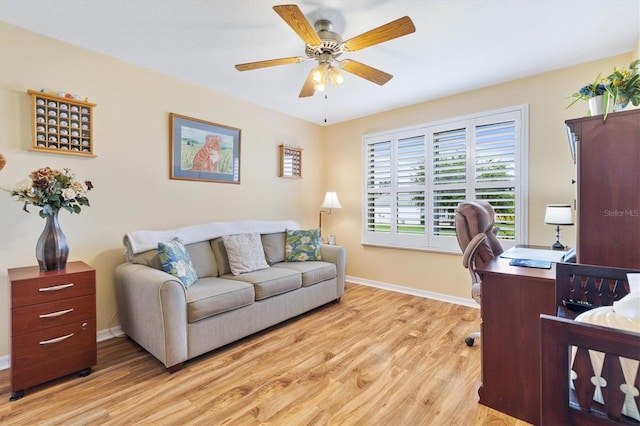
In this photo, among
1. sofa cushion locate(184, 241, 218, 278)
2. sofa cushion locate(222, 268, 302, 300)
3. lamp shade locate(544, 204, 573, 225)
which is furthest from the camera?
sofa cushion locate(184, 241, 218, 278)

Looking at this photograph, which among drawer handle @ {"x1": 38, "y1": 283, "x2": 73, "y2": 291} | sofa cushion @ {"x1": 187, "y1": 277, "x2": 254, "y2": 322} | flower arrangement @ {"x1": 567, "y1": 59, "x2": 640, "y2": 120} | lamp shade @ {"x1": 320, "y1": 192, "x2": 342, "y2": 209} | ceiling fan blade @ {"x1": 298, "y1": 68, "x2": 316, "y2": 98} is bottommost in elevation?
sofa cushion @ {"x1": 187, "y1": 277, "x2": 254, "y2": 322}

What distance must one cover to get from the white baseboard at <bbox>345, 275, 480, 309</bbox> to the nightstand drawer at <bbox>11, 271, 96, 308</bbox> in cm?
327

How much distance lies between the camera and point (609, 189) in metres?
1.27

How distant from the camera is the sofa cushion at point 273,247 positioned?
343cm

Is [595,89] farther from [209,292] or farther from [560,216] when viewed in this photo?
[209,292]

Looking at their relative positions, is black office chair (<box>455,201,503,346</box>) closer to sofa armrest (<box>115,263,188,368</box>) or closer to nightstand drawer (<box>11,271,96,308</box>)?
sofa armrest (<box>115,263,188,368</box>)

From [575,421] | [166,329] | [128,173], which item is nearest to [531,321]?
[575,421]

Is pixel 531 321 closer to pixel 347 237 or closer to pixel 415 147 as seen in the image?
pixel 415 147

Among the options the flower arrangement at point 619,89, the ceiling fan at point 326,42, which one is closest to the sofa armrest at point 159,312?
the ceiling fan at point 326,42

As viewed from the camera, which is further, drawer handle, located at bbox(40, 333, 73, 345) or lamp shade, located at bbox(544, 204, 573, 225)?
lamp shade, located at bbox(544, 204, 573, 225)

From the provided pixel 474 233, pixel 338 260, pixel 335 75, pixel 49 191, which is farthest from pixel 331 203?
pixel 49 191

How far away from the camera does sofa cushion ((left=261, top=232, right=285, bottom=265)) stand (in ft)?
11.3

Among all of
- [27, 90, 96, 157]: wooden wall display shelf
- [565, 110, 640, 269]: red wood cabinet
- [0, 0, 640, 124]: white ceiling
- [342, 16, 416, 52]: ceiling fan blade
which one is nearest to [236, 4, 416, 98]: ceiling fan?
[342, 16, 416, 52]: ceiling fan blade

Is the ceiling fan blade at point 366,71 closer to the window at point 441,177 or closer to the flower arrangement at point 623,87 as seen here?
the flower arrangement at point 623,87
